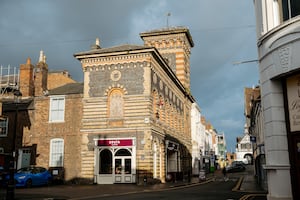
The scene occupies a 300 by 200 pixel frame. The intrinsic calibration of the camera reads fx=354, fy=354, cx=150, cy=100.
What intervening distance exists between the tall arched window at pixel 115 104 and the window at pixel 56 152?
553 centimetres

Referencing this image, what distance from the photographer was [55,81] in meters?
46.6

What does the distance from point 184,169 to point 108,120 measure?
17430mm

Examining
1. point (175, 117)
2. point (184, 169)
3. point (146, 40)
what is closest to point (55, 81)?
point (146, 40)

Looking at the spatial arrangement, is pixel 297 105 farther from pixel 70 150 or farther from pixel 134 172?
pixel 70 150

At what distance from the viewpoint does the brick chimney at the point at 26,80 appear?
36.2 meters

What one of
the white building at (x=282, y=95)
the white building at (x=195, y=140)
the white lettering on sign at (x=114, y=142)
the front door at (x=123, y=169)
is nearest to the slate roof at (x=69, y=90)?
the white lettering on sign at (x=114, y=142)

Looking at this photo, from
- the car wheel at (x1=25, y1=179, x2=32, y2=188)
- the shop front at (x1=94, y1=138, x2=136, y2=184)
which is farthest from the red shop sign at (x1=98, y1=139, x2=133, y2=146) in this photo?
the car wheel at (x1=25, y1=179, x2=32, y2=188)

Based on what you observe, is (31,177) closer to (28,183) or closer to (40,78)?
(28,183)

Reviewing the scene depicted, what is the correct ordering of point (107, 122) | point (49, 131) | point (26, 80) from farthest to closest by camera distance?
point (26, 80) < point (49, 131) < point (107, 122)

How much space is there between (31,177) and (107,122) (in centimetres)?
725

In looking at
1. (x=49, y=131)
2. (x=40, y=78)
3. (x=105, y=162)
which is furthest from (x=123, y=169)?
(x=40, y=78)

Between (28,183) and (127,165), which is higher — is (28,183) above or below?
below

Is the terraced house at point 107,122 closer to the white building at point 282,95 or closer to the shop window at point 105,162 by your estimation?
the shop window at point 105,162

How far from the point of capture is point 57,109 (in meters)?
31.8
